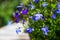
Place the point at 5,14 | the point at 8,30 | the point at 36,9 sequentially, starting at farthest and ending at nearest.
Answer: the point at 5,14 → the point at 8,30 → the point at 36,9

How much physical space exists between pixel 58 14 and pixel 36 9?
0.16 metres

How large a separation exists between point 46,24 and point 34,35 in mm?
138

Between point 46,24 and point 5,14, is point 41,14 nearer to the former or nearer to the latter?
point 46,24

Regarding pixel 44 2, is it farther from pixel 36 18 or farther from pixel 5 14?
pixel 5 14

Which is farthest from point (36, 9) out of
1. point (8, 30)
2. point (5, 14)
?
point (5, 14)

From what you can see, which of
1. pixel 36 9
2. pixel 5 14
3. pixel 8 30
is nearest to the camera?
pixel 36 9

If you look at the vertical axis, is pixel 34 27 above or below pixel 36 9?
below

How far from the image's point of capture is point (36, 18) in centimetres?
174

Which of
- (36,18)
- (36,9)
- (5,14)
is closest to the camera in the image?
(36,18)

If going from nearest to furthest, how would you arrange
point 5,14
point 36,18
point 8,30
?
point 36,18 → point 8,30 → point 5,14

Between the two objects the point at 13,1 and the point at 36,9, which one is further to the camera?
the point at 13,1

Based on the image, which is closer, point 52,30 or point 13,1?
point 52,30

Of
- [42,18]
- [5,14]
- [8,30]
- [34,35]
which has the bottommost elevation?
[5,14]

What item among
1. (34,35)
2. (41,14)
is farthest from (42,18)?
(34,35)
